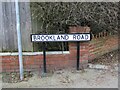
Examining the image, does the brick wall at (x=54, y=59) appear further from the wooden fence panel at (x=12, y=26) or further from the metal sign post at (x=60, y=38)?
the wooden fence panel at (x=12, y=26)

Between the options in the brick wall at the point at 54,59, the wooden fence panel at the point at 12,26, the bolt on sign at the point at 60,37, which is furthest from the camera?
the wooden fence panel at the point at 12,26

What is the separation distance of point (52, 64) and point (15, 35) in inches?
41.1

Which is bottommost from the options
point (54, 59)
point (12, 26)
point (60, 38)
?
point (54, 59)

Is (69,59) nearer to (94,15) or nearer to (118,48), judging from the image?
(94,15)

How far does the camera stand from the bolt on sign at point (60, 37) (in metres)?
4.88

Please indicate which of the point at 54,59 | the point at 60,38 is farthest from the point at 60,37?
the point at 54,59

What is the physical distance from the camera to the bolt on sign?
16.0 feet

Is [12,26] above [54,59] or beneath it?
above

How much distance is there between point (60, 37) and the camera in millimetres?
4922

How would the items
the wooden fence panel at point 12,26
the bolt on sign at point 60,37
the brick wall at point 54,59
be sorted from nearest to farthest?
the bolt on sign at point 60,37, the brick wall at point 54,59, the wooden fence panel at point 12,26

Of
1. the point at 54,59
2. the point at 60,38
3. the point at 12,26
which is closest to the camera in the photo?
the point at 60,38

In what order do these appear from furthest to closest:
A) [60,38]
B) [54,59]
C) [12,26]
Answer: [12,26]
[54,59]
[60,38]

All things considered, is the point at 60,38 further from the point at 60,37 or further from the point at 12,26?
the point at 12,26

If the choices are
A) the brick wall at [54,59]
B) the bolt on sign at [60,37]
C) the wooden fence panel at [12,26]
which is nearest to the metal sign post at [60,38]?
the bolt on sign at [60,37]
